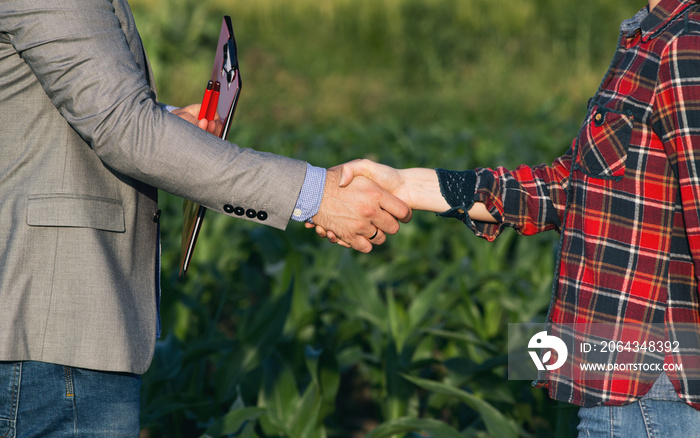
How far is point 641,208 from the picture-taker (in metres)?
1.36

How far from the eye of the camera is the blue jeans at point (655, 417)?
133 cm

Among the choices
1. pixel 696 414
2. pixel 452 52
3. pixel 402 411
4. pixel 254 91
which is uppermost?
pixel 452 52

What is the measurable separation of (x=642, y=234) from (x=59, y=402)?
3.79 feet

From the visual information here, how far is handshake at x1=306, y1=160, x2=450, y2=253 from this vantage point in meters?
1.79

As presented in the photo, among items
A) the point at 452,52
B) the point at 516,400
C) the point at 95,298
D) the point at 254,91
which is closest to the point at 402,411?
the point at 516,400

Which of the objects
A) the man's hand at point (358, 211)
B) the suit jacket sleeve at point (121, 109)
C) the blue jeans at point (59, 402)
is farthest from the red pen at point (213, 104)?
the blue jeans at point (59, 402)

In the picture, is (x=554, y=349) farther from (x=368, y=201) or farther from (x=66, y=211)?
(x=66, y=211)

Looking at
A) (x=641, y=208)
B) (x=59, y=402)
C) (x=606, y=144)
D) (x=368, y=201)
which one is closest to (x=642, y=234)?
(x=641, y=208)

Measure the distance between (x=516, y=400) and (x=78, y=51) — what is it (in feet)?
6.31

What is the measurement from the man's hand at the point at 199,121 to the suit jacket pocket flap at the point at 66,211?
313 millimetres

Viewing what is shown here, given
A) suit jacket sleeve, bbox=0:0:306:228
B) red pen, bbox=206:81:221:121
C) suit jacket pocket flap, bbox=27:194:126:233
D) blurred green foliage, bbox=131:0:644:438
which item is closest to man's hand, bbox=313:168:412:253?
suit jacket sleeve, bbox=0:0:306:228

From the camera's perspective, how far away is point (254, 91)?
15625mm

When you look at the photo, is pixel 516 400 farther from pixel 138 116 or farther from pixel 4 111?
pixel 4 111

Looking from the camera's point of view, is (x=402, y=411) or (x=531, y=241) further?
(x=531, y=241)
